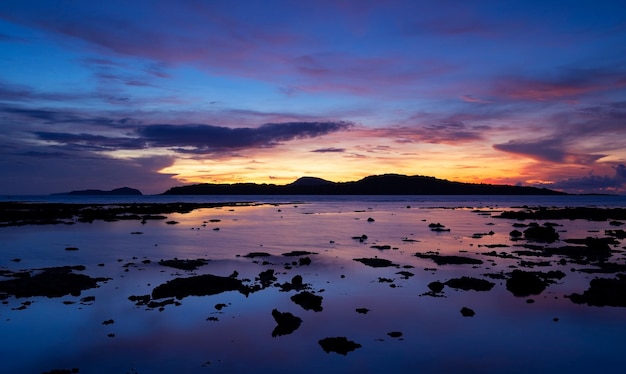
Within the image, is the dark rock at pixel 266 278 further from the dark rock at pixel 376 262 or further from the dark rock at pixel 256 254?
the dark rock at pixel 256 254

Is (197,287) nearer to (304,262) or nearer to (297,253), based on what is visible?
(304,262)

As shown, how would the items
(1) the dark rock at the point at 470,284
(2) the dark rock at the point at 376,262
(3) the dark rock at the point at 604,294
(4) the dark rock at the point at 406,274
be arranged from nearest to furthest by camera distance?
(3) the dark rock at the point at 604,294 → (1) the dark rock at the point at 470,284 → (4) the dark rock at the point at 406,274 → (2) the dark rock at the point at 376,262

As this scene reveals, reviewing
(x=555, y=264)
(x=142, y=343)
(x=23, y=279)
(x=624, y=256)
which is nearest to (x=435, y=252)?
(x=555, y=264)

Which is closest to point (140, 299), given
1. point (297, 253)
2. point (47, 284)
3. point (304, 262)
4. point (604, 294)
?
point (47, 284)

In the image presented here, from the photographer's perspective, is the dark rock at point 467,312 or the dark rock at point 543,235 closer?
the dark rock at point 467,312

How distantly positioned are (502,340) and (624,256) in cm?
2789

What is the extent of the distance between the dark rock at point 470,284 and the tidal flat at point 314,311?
128mm

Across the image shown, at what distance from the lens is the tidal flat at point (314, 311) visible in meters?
16.2

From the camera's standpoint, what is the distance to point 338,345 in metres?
17.3

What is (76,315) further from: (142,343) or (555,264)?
(555,264)

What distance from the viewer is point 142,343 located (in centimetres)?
1745

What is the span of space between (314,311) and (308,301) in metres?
1.15

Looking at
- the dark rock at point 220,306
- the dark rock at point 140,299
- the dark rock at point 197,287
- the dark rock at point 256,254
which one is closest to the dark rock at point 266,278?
the dark rock at point 197,287

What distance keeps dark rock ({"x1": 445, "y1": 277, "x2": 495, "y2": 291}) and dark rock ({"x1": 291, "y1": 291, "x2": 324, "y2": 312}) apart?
951cm
